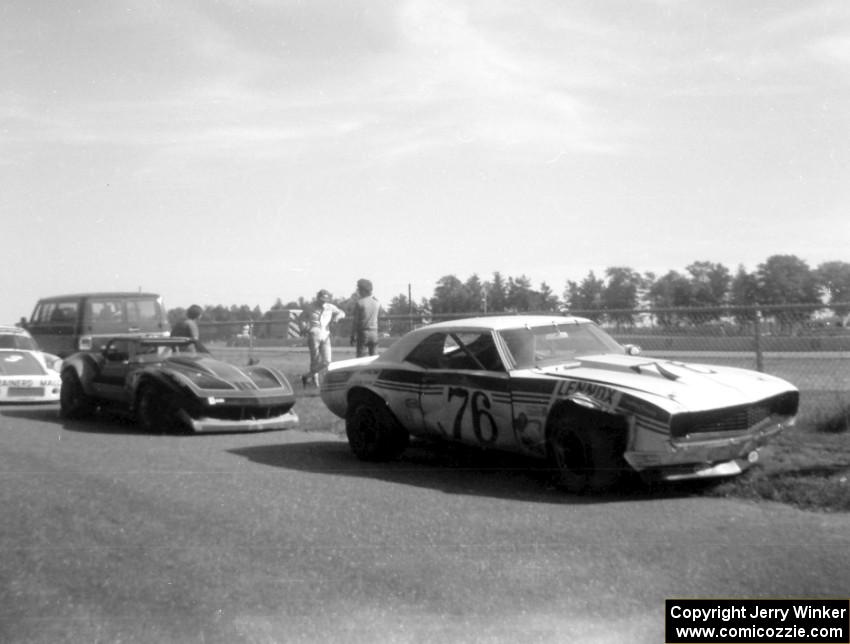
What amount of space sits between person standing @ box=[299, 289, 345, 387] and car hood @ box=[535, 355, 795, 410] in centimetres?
796

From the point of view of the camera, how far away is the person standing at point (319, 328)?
15211 millimetres

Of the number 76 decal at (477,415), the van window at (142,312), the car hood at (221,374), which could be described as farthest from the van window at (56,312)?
the number 76 decal at (477,415)

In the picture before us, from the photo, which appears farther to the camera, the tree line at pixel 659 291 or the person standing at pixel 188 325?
the person standing at pixel 188 325

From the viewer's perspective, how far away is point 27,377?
14523 millimetres

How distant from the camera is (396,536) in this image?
220 inches

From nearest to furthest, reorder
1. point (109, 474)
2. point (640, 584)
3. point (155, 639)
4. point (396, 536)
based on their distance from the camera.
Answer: point (155, 639) → point (640, 584) → point (396, 536) → point (109, 474)

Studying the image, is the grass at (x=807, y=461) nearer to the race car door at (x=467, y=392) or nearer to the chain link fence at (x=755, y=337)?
the chain link fence at (x=755, y=337)

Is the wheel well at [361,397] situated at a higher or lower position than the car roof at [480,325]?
lower

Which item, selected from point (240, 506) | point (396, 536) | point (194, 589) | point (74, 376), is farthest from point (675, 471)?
point (74, 376)

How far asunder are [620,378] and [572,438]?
547mm

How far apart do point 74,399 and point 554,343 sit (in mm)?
7253

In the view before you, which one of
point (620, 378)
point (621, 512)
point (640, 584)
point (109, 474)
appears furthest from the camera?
point (109, 474)

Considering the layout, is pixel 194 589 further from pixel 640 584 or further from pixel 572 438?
pixel 572 438

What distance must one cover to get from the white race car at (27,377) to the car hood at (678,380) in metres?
9.70
